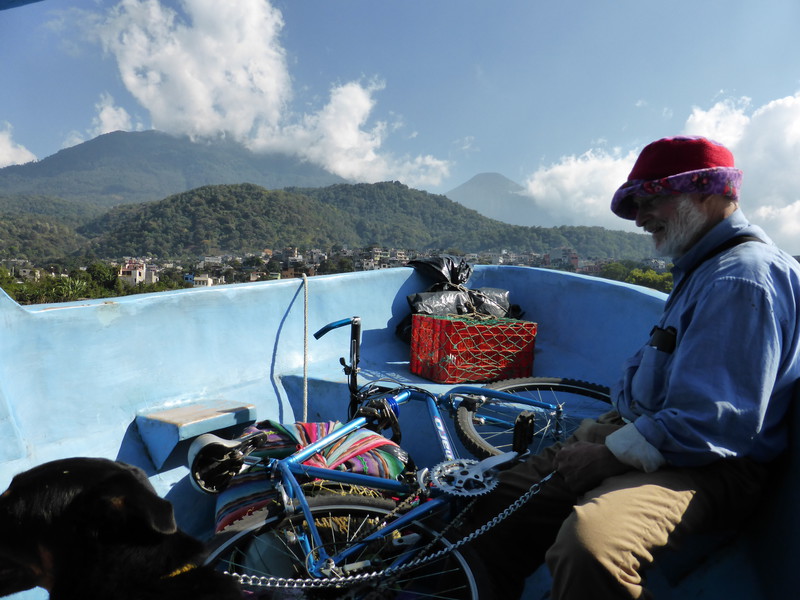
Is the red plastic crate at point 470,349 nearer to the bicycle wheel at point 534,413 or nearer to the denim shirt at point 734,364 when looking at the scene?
the bicycle wheel at point 534,413

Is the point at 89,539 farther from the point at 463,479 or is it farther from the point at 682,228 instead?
the point at 682,228

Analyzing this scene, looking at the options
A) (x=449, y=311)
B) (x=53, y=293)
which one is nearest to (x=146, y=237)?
(x=53, y=293)

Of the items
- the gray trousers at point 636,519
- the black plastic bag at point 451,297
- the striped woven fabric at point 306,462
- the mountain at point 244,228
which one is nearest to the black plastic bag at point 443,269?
the black plastic bag at point 451,297

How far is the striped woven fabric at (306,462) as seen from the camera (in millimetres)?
1900

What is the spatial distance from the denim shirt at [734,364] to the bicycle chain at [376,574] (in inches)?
19.6

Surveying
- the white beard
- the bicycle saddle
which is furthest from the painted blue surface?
the white beard

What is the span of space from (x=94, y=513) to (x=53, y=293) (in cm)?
5883

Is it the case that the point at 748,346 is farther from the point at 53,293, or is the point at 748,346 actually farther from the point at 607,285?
the point at 53,293

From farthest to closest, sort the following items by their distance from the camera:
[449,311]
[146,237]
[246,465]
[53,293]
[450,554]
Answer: [146,237], [53,293], [449,311], [246,465], [450,554]

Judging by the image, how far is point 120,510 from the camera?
1.19m

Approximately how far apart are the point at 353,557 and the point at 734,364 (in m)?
1.30

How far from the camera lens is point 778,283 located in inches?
48.0

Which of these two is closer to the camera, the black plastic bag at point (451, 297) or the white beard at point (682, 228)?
the white beard at point (682, 228)

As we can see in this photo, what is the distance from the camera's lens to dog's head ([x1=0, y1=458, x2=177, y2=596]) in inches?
47.3
